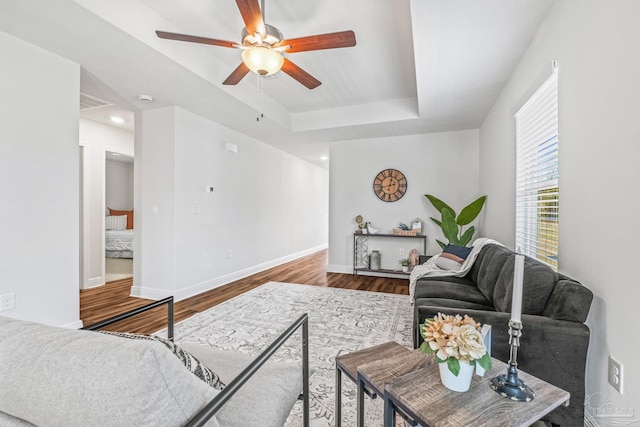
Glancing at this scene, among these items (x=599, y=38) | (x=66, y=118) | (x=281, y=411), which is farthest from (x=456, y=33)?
(x=66, y=118)

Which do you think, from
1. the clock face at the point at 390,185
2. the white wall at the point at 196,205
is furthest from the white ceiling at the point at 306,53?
the clock face at the point at 390,185

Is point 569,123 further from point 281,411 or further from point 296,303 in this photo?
point 296,303

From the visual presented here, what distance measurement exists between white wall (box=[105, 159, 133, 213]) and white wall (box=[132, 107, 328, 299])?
356 cm

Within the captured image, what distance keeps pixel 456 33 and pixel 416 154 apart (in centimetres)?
283

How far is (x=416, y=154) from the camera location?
488 cm

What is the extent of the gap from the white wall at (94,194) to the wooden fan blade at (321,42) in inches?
152

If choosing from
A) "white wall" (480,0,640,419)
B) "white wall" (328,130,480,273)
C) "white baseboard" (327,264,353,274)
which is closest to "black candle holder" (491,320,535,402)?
"white wall" (480,0,640,419)

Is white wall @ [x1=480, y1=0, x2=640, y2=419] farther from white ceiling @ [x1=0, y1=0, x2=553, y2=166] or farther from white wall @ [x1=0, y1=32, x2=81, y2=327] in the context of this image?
white wall @ [x1=0, y1=32, x2=81, y2=327]

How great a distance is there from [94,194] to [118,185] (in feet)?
8.77

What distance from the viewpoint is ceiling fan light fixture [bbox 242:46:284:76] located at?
203 centimetres

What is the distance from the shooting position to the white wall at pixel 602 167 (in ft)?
3.76

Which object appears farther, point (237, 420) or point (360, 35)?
point (360, 35)

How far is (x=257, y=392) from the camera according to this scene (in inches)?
40.3

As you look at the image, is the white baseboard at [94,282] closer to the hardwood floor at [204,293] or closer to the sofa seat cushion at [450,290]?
the hardwood floor at [204,293]
